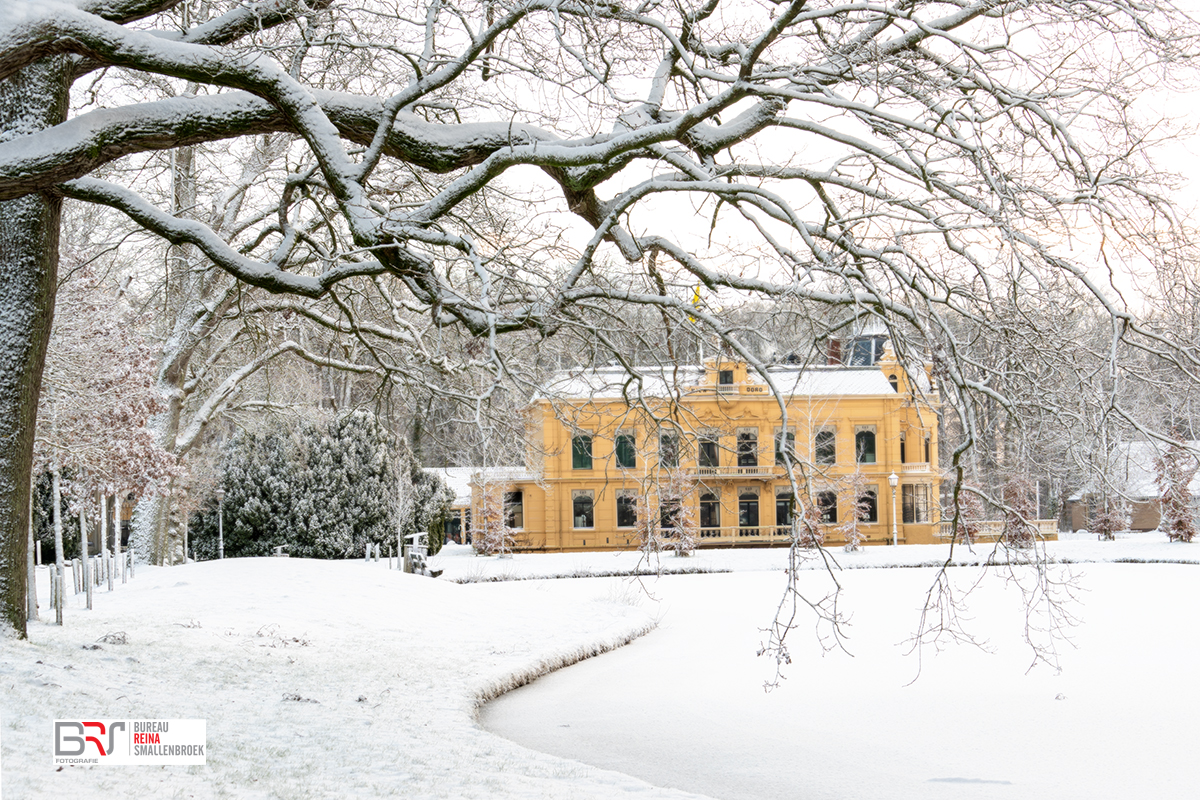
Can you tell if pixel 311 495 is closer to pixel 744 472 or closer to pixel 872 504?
pixel 744 472

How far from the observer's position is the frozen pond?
8.02 meters

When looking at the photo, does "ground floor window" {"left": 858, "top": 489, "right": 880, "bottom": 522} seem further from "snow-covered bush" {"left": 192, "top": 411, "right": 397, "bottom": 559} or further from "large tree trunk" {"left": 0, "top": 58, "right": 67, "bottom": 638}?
"large tree trunk" {"left": 0, "top": 58, "right": 67, "bottom": 638}

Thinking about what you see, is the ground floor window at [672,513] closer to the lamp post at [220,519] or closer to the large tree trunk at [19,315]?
the lamp post at [220,519]

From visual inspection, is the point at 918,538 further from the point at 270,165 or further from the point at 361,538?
the point at 270,165

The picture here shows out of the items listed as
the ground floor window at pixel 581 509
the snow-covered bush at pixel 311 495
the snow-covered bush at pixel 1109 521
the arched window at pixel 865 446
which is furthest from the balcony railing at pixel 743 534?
the snow-covered bush at pixel 311 495

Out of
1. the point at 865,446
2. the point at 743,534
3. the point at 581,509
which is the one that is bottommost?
the point at 743,534

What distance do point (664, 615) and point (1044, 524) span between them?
28251mm

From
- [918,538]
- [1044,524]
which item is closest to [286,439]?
[918,538]

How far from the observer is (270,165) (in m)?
17.0
